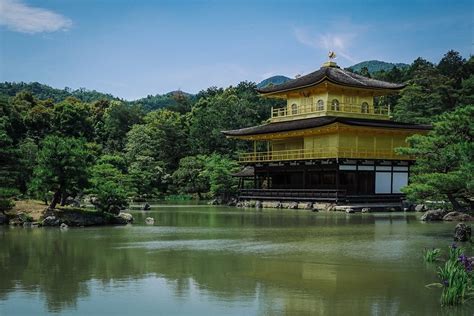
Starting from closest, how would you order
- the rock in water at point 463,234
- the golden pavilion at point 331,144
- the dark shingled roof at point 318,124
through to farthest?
the rock in water at point 463,234 → the golden pavilion at point 331,144 → the dark shingled roof at point 318,124

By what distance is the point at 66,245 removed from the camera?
15.6m

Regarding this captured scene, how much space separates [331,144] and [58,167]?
62.5 ft

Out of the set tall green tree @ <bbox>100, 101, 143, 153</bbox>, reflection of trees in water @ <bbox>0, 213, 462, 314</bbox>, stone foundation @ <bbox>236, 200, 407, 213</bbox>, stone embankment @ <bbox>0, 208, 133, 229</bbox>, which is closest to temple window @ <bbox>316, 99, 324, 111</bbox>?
stone foundation @ <bbox>236, 200, 407, 213</bbox>

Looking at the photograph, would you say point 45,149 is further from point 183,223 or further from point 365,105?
point 365,105

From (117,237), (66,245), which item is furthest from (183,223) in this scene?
(66,245)

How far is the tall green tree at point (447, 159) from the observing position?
52.9 feet

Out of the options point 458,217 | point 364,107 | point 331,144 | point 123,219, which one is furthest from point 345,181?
point 123,219

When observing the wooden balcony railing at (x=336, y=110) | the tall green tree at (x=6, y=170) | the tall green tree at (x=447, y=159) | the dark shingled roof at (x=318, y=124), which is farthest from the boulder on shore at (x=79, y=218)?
the wooden balcony railing at (x=336, y=110)

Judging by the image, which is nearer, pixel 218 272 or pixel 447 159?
pixel 218 272

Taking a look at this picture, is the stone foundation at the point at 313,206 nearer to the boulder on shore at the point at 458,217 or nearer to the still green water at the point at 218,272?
the boulder on shore at the point at 458,217

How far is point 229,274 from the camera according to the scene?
11086mm

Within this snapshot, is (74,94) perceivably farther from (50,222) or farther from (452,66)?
(50,222)

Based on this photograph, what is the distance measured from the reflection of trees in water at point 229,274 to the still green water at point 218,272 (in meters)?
0.02

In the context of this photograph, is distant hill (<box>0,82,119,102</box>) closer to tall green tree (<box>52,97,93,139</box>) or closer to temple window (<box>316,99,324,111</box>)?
tall green tree (<box>52,97,93,139</box>)
